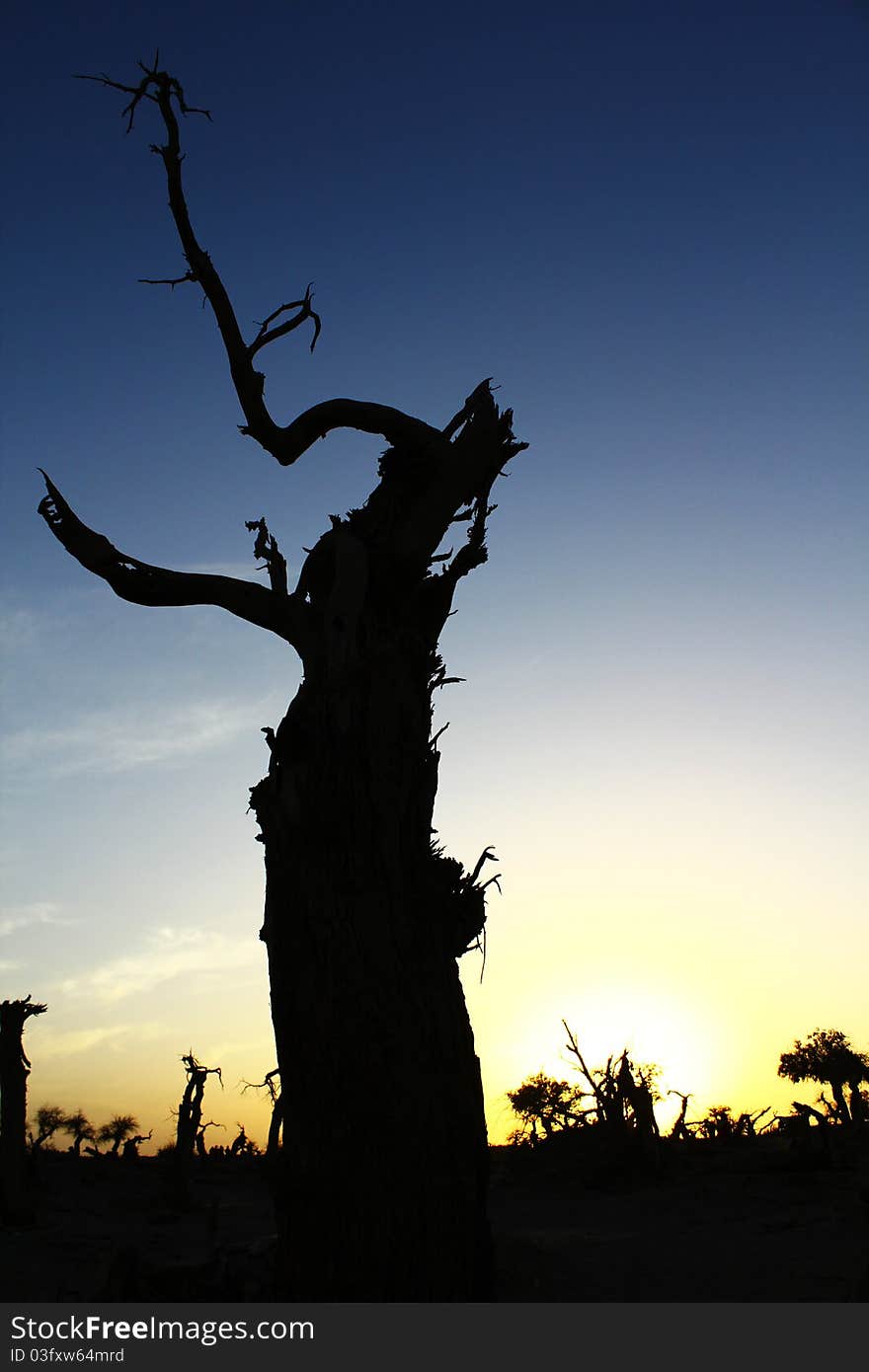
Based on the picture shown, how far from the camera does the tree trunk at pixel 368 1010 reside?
4.51m

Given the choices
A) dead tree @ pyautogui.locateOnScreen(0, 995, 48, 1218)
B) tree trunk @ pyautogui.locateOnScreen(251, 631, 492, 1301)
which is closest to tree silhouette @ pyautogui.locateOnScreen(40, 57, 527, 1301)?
tree trunk @ pyautogui.locateOnScreen(251, 631, 492, 1301)

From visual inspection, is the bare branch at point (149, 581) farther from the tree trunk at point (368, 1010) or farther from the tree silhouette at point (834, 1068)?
the tree silhouette at point (834, 1068)

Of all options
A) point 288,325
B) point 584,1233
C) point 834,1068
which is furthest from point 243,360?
point 834,1068

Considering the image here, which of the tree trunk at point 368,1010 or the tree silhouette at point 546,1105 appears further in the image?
the tree silhouette at point 546,1105

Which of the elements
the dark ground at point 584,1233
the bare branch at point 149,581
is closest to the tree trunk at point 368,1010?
the bare branch at point 149,581

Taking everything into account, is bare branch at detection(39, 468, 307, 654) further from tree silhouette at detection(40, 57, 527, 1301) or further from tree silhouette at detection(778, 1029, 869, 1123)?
tree silhouette at detection(778, 1029, 869, 1123)

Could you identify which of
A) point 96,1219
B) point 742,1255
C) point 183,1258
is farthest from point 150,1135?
point 742,1255

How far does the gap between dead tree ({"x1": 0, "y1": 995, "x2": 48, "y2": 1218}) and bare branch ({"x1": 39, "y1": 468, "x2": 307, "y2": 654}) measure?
42.4 ft

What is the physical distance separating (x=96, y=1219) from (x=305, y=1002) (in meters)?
15.5

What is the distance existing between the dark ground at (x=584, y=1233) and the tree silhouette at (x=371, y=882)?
2323mm

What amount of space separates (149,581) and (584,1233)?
11003mm

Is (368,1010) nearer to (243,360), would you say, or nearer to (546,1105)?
(243,360)

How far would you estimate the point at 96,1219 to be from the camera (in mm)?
16969
